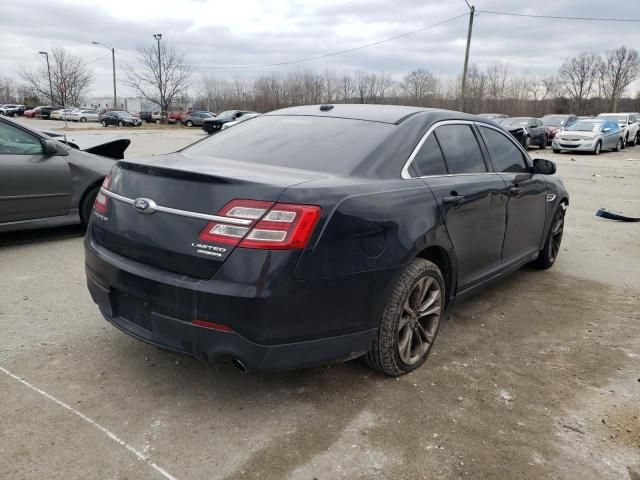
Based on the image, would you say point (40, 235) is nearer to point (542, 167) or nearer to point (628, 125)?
point (542, 167)

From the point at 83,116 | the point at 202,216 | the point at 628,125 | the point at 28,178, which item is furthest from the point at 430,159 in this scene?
the point at 83,116

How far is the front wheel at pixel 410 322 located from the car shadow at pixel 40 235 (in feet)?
15.3

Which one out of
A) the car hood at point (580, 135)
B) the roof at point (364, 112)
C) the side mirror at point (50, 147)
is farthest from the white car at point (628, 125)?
the side mirror at point (50, 147)

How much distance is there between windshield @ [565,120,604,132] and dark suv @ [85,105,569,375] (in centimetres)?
2143

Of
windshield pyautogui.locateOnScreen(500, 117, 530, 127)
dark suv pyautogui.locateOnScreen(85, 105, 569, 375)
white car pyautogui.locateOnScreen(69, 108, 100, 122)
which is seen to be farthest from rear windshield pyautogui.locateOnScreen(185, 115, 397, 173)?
white car pyautogui.locateOnScreen(69, 108, 100, 122)

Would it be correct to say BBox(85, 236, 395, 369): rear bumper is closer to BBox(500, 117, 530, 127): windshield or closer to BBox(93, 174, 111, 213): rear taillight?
BBox(93, 174, 111, 213): rear taillight

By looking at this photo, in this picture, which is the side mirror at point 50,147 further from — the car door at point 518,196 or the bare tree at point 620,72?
the bare tree at point 620,72

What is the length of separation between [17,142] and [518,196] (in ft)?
16.6

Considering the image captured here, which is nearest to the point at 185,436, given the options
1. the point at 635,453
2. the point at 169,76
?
the point at 635,453

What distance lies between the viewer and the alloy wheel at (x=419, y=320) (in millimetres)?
3090

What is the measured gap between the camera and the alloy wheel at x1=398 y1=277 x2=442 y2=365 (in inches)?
122

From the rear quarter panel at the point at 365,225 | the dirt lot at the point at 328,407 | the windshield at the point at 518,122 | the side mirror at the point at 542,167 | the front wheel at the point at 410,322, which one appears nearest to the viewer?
the dirt lot at the point at 328,407

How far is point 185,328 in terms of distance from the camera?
2.53 m

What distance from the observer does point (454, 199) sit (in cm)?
336
